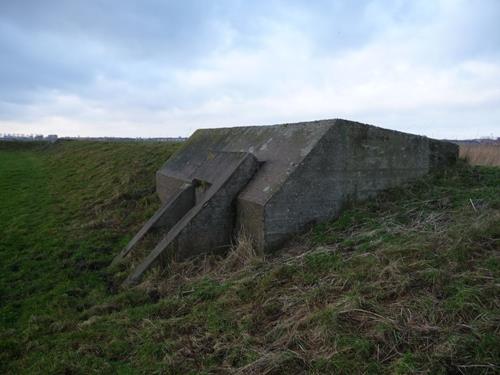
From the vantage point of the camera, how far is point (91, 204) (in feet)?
41.7

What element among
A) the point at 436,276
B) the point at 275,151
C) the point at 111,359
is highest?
the point at 275,151

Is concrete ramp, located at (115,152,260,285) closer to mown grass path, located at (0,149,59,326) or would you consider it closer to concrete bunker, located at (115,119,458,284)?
concrete bunker, located at (115,119,458,284)

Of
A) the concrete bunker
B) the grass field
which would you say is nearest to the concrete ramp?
the concrete bunker

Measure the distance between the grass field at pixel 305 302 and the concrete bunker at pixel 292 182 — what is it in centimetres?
34

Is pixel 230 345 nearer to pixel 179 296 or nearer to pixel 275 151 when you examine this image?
pixel 179 296

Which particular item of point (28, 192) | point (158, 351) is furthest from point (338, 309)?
point (28, 192)

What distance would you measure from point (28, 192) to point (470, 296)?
16516 mm

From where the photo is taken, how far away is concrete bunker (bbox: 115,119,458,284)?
6.59 meters

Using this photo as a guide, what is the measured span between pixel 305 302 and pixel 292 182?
8.36ft

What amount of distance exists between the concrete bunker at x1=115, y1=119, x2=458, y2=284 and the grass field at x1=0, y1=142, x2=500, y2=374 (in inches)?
13.3

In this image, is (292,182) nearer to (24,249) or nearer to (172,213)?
(172,213)

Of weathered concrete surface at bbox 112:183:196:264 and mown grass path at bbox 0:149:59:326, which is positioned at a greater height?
weathered concrete surface at bbox 112:183:196:264

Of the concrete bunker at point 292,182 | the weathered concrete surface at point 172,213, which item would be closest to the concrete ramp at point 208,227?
the concrete bunker at point 292,182

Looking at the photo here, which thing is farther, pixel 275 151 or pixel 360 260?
pixel 275 151
